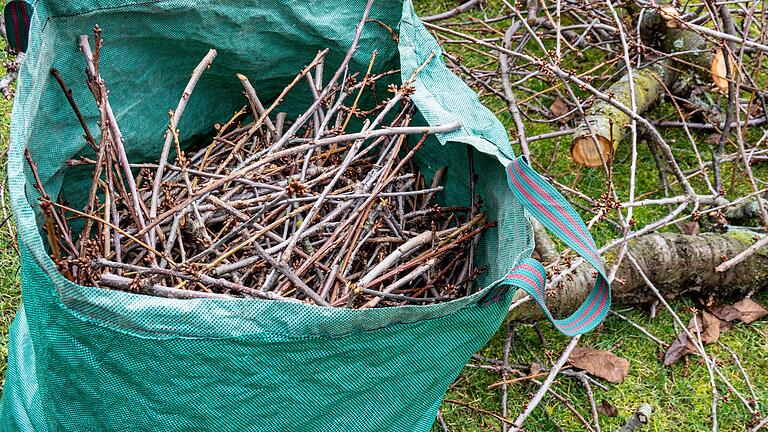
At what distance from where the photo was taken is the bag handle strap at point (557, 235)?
3.88 ft

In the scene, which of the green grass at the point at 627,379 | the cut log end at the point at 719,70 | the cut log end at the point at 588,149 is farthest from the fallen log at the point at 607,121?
the green grass at the point at 627,379

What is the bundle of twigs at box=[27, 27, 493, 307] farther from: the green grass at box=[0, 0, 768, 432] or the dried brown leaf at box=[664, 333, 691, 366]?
the dried brown leaf at box=[664, 333, 691, 366]

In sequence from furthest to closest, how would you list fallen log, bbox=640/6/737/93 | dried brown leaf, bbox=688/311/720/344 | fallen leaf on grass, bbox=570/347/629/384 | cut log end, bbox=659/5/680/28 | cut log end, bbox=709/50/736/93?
fallen log, bbox=640/6/737/93 → cut log end, bbox=709/50/736/93 → cut log end, bbox=659/5/680/28 → dried brown leaf, bbox=688/311/720/344 → fallen leaf on grass, bbox=570/347/629/384

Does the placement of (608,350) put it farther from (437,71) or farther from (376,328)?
(376,328)

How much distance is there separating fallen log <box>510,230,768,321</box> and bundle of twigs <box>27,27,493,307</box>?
590mm

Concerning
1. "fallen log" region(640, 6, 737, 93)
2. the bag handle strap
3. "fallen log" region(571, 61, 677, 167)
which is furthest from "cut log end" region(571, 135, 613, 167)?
the bag handle strap

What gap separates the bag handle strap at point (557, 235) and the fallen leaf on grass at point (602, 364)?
33.2 inches

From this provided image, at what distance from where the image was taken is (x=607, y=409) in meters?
2.00

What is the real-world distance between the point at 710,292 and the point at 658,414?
1.58 feet

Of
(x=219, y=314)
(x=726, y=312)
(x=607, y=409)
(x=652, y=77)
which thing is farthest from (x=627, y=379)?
(x=219, y=314)

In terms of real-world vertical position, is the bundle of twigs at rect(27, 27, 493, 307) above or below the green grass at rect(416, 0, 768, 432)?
above

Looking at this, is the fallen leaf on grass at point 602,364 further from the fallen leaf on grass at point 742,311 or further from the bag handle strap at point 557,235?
the bag handle strap at point 557,235

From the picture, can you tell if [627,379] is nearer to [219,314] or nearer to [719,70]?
[719,70]

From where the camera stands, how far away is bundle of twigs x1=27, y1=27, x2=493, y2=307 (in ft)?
4.45
